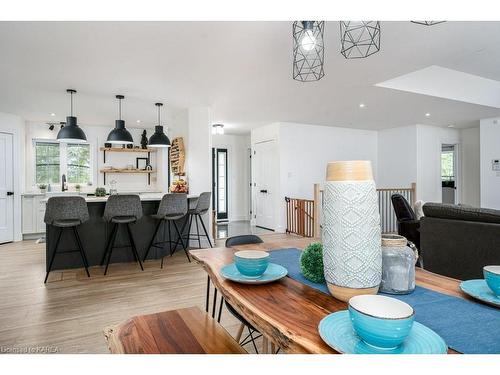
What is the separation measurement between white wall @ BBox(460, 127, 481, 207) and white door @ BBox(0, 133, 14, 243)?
1016cm


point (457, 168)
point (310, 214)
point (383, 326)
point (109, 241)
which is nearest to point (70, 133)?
point (109, 241)

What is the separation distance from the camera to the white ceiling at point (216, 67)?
269cm

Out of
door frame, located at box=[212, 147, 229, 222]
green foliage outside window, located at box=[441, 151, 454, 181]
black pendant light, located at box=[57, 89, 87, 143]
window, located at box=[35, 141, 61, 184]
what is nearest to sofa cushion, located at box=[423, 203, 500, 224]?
black pendant light, located at box=[57, 89, 87, 143]

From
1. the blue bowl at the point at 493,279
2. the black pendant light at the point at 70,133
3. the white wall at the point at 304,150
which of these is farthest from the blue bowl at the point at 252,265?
the white wall at the point at 304,150

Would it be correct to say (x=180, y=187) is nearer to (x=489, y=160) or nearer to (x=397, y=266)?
Result: (x=397, y=266)

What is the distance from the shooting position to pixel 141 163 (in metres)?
7.65

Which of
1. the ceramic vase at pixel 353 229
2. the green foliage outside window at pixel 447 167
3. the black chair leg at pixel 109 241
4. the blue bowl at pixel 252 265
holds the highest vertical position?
the green foliage outside window at pixel 447 167

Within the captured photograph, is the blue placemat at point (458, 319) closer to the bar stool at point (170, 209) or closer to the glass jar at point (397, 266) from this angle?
the glass jar at point (397, 266)

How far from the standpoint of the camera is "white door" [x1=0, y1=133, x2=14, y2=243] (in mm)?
5719

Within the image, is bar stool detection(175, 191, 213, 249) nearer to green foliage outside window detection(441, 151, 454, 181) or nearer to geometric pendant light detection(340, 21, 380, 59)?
geometric pendant light detection(340, 21, 380, 59)

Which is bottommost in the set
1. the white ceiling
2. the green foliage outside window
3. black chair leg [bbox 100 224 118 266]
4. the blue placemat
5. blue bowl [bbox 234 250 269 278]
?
black chair leg [bbox 100 224 118 266]

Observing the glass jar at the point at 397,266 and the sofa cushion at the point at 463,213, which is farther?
the sofa cushion at the point at 463,213

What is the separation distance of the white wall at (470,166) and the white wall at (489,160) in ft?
2.71
